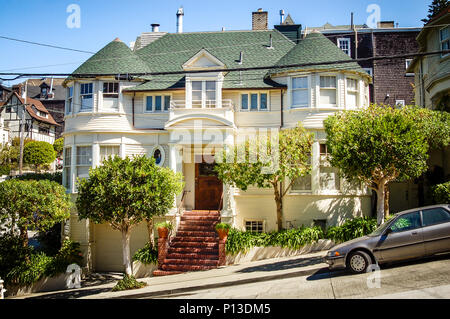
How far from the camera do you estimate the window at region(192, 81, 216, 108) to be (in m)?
19.9

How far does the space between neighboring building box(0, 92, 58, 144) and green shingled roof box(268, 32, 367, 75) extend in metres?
38.6

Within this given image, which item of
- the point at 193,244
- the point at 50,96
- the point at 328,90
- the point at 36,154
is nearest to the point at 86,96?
the point at 193,244

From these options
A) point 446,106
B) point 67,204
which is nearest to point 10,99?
point 67,204

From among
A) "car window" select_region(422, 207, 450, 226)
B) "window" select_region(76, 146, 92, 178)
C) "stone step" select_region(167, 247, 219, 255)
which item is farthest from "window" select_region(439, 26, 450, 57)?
"window" select_region(76, 146, 92, 178)

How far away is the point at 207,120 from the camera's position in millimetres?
19109

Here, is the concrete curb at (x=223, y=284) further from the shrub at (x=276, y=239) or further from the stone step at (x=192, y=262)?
the shrub at (x=276, y=239)

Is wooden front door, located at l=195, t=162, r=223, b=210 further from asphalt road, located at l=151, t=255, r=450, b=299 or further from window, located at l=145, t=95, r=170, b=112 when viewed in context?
asphalt road, located at l=151, t=255, r=450, b=299

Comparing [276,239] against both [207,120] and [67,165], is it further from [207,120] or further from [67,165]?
[67,165]

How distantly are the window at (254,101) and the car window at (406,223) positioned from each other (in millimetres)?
10054

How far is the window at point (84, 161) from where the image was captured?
20453 mm

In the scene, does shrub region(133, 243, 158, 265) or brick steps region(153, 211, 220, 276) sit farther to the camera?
shrub region(133, 243, 158, 265)

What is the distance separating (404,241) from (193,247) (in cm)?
895

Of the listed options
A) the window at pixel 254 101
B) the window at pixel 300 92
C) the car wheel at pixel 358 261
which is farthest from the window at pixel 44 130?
the car wheel at pixel 358 261
